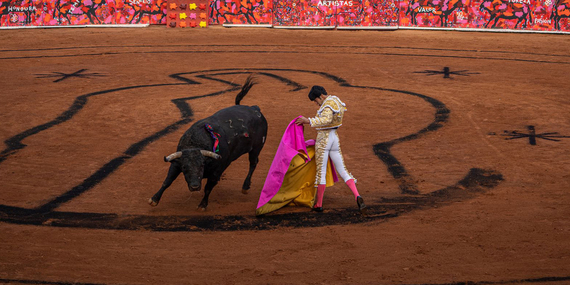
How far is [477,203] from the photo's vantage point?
907cm

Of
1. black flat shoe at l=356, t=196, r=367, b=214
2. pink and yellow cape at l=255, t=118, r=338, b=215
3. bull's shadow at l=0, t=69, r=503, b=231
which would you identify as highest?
pink and yellow cape at l=255, t=118, r=338, b=215

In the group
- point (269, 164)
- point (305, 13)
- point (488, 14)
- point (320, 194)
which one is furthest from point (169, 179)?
point (488, 14)

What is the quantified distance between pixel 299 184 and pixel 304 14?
20156 millimetres

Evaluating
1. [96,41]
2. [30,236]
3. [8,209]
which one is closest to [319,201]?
[30,236]

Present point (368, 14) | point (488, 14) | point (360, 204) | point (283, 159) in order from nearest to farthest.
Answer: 1. point (360, 204)
2. point (283, 159)
3. point (488, 14)
4. point (368, 14)

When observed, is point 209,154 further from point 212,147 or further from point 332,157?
point 332,157

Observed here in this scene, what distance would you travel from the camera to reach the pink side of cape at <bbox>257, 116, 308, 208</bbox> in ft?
28.4

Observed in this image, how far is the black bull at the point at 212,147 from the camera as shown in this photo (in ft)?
27.2

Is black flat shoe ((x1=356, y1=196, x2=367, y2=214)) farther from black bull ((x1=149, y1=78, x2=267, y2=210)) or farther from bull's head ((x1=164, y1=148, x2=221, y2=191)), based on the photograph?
bull's head ((x1=164, y1=148, x2=221, y2=191))

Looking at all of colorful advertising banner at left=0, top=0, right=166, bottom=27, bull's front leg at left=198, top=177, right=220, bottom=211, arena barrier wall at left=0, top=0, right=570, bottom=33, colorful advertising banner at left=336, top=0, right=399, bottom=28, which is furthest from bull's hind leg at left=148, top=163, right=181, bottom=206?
colorful advertising banner at left=0, top=0, right=166, bottom=27

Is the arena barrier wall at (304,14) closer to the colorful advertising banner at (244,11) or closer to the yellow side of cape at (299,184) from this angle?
the colorful advertising banner at (244,11)

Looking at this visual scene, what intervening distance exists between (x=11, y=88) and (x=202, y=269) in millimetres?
11752

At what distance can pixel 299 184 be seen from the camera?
889 centimetres

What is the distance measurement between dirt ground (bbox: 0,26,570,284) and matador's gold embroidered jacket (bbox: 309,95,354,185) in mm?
828
